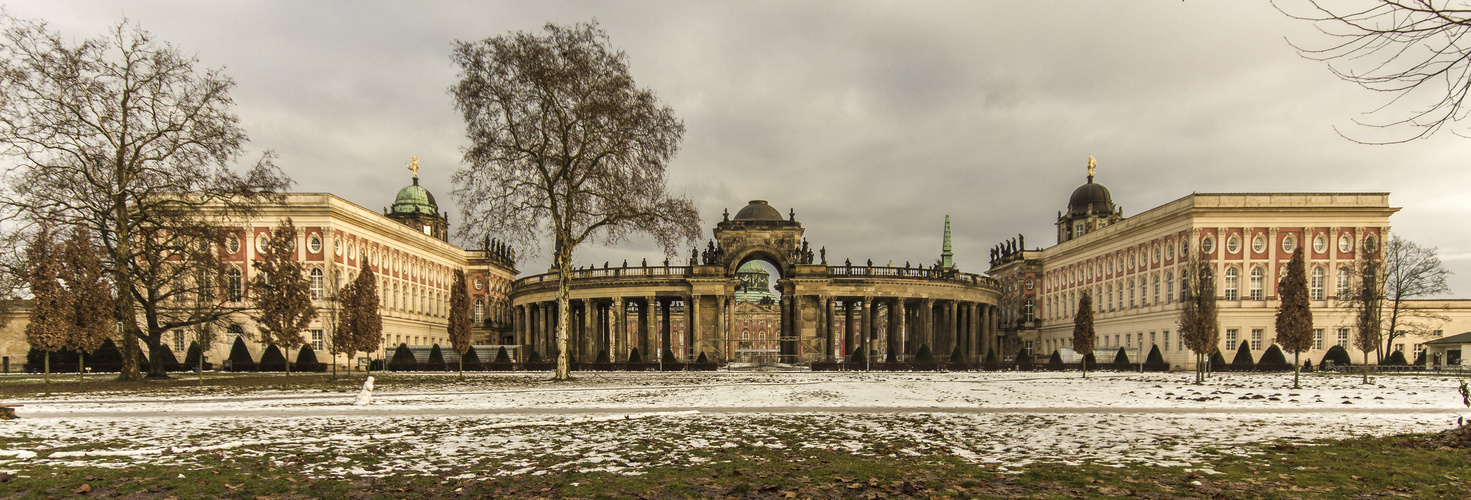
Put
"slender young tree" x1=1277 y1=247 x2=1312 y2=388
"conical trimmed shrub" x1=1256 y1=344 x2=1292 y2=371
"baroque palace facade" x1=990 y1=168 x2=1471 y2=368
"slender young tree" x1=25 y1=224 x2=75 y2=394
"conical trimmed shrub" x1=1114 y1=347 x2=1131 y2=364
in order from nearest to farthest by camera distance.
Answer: "slender young tree" x1=25 y1=224 x2=75 y2=394, "slender young tree" x1=1277 y1=247 x2=1312 y2=388, "conical trimmed shrub" x1=1256 y1=344 x2=1292 y2=371, "conical trimmed shrub" x1=1114 y1=347 x2=1131 y2=364, "baroque palace facade" x1=990 y1=168 x2=1471 y2=368

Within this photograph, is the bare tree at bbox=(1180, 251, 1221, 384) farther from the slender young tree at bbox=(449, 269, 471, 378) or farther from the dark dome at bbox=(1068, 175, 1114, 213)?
the dark dome at bbox=(1068, 175, 1114, 213)

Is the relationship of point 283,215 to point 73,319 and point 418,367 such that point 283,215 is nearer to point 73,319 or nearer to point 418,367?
point 418,367

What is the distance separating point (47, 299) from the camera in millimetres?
30312

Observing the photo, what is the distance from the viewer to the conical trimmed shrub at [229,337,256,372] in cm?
5291

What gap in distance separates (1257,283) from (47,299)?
242 ft

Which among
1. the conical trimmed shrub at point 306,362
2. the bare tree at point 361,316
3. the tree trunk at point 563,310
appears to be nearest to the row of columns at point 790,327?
the conical trimmed shrub at point 306,362

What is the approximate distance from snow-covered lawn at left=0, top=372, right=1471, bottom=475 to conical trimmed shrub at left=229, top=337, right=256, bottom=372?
32.4 meters

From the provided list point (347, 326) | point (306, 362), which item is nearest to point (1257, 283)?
point (347, 326)

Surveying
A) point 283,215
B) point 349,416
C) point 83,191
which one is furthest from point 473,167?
point 283,215

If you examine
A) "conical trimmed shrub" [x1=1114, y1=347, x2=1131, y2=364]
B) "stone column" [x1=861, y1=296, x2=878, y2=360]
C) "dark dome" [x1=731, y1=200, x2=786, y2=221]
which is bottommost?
"conical trimmed shrub" [x1=1114, y1=347, x2=1131, y2=364]

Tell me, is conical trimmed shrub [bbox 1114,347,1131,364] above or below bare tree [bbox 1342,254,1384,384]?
below

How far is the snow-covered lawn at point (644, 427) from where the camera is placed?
1121cm

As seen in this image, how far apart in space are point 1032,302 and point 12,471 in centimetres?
9770

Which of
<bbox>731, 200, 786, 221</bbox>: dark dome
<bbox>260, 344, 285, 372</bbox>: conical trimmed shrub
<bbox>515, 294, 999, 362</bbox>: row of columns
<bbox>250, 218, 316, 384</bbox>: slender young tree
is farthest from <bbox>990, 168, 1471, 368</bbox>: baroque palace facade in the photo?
<bbox>260, 344, 285, 372</bbox>: conical trimmed shrub
